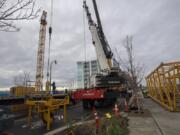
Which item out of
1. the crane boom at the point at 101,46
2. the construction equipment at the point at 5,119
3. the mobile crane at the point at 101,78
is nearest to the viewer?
the construction equipment at the point at 5,119

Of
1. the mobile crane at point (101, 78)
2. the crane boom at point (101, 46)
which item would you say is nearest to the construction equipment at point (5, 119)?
the mobile crane at point (101, 78)

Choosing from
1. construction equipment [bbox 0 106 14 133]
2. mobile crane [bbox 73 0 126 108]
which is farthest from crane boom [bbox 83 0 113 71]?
construction equipment [bbox 0 106 14 133]

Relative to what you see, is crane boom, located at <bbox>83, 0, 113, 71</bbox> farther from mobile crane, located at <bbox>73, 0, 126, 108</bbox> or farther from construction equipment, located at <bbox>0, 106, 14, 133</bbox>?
construction equipment, located at <bbox>0, 106, 14, 133</bbox>

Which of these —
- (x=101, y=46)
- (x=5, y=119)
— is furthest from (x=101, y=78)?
(x=5, y=119)

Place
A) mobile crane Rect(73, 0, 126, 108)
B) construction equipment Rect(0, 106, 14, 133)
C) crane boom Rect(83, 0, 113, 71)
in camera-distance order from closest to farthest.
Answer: construction equipment Rect(0, 106, 14, 133), mobile crane Rect(73, 0, 126, 108), crane boom Rect(83, 0, 113, 71)

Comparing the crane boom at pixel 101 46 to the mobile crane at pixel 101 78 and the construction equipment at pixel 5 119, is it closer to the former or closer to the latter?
the mobile crane at pixel 101 78

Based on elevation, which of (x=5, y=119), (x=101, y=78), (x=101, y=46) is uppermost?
(x=101, y=46)

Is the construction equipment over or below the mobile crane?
below

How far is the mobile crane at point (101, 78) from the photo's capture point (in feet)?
47.5

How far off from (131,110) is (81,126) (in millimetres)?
4953

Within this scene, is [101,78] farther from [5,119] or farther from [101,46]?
[5,119]

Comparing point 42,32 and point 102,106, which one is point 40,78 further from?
point 102,106

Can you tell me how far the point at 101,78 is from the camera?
15.6m

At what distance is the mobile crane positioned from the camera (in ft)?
47.5
